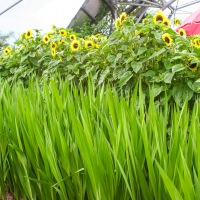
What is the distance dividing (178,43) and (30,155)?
43.4 inches

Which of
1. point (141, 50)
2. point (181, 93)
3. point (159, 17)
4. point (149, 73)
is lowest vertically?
point (181, 93)

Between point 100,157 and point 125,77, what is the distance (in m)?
1.02

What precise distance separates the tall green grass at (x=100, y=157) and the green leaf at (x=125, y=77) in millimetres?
682

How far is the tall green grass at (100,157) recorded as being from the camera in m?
0.61

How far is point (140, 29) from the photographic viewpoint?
1.72 m

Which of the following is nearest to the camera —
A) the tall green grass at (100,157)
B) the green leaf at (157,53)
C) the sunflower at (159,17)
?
the tall green grass at (100,157)

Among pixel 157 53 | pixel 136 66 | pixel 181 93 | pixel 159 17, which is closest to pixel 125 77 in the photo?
pixel 136 66

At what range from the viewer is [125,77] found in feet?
5.39

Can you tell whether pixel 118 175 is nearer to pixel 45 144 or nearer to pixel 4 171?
pixel 45 144

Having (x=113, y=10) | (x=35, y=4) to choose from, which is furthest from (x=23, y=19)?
(x=113, y=10)

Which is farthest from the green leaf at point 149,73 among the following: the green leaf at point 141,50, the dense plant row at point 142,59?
the green leaf at point 141,50

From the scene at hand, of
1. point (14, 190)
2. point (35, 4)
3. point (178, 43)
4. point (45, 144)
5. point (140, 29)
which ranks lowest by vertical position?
point (14, 190)

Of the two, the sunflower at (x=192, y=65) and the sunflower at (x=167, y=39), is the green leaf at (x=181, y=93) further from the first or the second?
the sunflower at (x=167, y=39)

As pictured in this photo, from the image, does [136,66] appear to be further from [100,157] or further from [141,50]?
[100,157]
